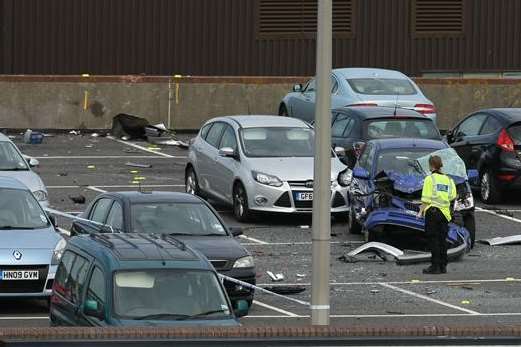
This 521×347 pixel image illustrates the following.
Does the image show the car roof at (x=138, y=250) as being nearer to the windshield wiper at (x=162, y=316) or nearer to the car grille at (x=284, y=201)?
the windshield wiper at (x=162, y=316)

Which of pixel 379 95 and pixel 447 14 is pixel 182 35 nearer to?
pixel 447 14

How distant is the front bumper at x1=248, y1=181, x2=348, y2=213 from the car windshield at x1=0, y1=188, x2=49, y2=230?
543 centimetres

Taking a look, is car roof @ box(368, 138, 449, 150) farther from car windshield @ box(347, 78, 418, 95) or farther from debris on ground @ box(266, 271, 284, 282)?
car windshield @ box(347, 78, 418, 95)

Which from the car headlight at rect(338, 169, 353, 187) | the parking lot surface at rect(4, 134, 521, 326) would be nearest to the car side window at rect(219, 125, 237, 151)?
the parking lot surface at rect(4, 134, 521, 326)

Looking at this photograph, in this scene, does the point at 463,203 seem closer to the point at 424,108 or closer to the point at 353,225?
the point at 353,225

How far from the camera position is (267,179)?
73.8 feet

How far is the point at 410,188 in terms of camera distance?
20312 mm

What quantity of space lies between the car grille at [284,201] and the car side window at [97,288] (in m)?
10.1

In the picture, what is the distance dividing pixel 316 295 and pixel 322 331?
13.5 ft

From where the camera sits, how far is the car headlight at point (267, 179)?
→ 884 inches

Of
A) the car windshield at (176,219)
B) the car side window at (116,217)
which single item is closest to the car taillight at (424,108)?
the car windshield at (176,219)

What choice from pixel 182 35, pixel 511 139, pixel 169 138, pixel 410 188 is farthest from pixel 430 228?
pixel 182 35

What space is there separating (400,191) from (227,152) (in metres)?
3.72

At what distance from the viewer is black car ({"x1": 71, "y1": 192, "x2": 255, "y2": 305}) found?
643 inches
